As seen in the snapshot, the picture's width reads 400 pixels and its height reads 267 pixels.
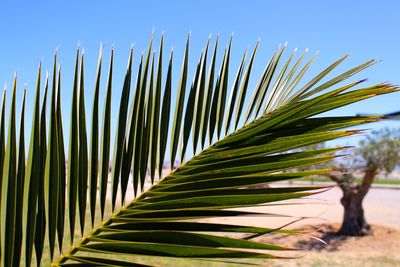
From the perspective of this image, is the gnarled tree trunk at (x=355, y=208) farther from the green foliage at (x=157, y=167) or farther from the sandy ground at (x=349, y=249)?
the green foliage at (x=157, y=167)

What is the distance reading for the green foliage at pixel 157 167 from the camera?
0.90 m

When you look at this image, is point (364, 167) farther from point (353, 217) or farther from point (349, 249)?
point (349, 249)

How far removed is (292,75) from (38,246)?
3.14ft

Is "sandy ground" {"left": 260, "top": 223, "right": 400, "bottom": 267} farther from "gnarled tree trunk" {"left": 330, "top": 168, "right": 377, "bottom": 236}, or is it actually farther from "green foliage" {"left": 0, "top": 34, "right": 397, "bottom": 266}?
"green foliage" {"left": 0, "top": 34, "right": 397, "bottom": 266}

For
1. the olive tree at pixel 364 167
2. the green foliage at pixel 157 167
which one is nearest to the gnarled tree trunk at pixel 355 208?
the olive tree at pixel 364 167

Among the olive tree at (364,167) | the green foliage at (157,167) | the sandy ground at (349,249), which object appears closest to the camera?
the green foliage at (157,167)

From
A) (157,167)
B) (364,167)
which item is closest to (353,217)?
(364,167)

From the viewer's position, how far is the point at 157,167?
1240 millimetres

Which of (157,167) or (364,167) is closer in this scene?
(157,167)

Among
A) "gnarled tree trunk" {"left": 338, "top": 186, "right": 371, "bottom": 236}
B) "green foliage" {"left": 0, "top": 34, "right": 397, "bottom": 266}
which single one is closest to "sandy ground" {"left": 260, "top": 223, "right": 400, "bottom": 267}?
"gnarled tree trunk" {"left": 338, "top": 186, "right": 371, "bottom": 236}

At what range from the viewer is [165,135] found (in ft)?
4.01

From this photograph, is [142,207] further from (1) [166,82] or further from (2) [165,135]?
(1) [166,82]

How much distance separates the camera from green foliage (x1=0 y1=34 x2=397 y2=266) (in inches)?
35.6

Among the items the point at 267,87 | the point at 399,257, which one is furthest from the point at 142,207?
the point at 399,257
